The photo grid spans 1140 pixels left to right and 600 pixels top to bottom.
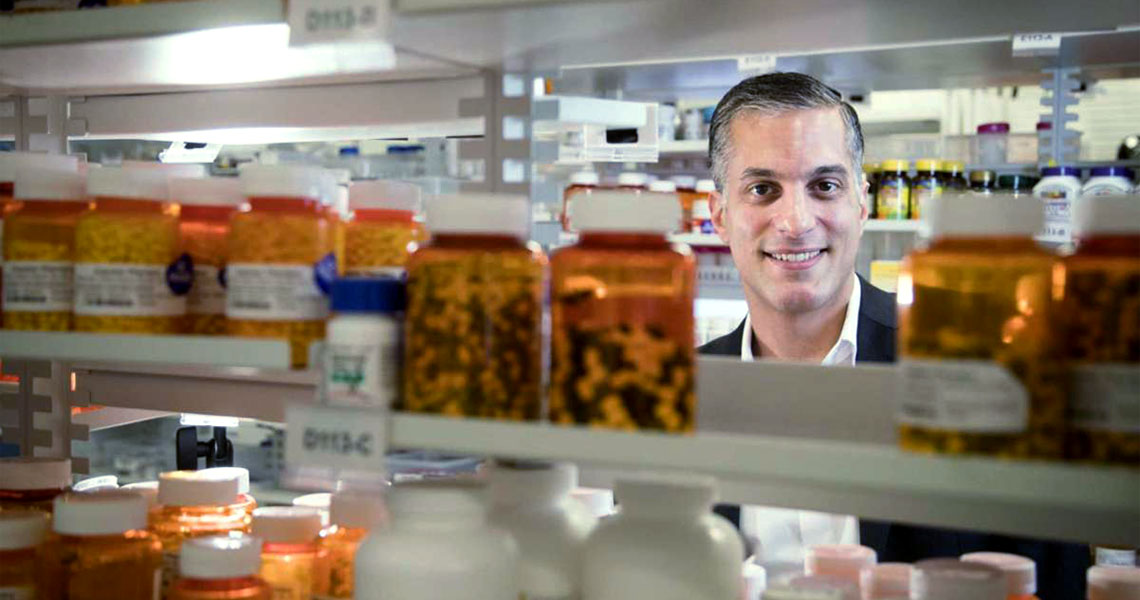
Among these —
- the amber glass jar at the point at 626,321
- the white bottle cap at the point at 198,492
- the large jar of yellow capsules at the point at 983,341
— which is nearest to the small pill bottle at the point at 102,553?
the white bottle cap at the point at 198,492

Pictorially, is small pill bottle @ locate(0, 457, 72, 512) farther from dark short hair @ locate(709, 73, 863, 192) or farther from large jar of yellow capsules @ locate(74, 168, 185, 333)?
dark short hair @ locate(709, 73, 863, 192)

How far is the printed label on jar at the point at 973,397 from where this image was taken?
793 millimetres

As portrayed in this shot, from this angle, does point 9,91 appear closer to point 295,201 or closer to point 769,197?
point 295,201

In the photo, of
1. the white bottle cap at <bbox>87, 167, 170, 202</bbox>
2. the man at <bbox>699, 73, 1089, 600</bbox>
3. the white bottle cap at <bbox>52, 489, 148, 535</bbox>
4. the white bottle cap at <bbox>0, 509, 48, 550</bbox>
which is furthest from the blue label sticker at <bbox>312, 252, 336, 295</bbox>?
the man at <bbox>699, 73, 1089, 600</bbox>

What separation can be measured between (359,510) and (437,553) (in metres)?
0.27

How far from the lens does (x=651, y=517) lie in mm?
1030

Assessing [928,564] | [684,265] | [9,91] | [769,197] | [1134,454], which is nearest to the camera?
[1134,454]

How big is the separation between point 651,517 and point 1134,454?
15.9 inches

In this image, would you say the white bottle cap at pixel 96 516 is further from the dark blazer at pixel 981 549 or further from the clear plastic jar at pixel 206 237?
the dark blazer at pixel 981 549

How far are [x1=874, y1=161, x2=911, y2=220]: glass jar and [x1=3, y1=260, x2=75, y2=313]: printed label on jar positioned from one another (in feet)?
11.0

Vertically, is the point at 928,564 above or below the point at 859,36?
below

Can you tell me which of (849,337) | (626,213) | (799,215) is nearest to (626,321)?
(626,213)

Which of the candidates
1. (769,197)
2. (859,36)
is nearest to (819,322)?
(769,197)

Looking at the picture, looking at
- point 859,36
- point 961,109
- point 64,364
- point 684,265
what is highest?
point 961,109
